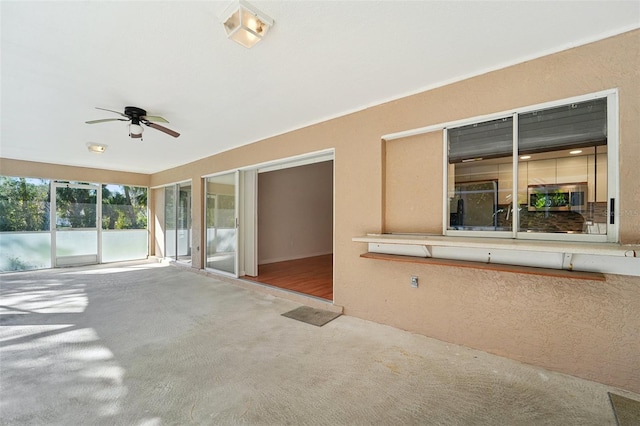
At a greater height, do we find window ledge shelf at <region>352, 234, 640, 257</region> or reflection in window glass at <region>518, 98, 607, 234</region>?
reflection in window glass at <region>518, 98, 607, 234</region>

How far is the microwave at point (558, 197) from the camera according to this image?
2.11m

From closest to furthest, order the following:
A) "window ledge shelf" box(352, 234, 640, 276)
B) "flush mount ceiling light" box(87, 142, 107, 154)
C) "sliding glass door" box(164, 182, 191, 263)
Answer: "window ledge shelf" box(352, 234, 640, 276), "flush mount ceiling light" box(87, 142, 107, 154), "sliding glass door" box(164, 182, 191, 263)

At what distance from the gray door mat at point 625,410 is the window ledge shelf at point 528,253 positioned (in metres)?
0.84

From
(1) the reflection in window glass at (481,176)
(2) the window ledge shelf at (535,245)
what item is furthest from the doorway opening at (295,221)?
(1) the reflection in window glass at (481,176)

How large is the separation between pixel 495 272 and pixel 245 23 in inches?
110

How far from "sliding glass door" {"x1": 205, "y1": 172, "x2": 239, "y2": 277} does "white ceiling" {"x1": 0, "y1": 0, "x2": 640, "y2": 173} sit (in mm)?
2058

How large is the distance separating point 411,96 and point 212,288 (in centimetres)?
427

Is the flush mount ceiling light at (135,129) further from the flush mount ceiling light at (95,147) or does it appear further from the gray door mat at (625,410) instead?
the gray door mat at (625,410)

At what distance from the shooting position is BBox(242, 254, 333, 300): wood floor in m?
4.27

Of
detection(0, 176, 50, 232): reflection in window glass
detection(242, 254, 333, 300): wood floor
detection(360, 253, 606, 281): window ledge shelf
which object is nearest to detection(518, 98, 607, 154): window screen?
detection(360, 253, 606, 281): window ledge shelf

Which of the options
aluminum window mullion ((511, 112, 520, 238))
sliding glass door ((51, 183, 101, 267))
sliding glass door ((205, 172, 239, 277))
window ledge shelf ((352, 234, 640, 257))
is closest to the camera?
window ledge shelf ((352, 234, 640, 257))

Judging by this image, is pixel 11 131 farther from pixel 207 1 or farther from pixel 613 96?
pixel 613 96

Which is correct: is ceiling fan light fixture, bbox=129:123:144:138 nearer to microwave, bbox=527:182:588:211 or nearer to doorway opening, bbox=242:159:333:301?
doorway opening, bbox=242:159:333:301

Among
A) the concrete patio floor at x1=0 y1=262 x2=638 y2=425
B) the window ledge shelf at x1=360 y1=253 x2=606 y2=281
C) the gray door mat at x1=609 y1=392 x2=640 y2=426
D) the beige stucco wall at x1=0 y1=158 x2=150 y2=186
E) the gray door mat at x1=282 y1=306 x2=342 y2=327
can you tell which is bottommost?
the gray door mat at x1=282 y1=306 x2=342 y2=327
